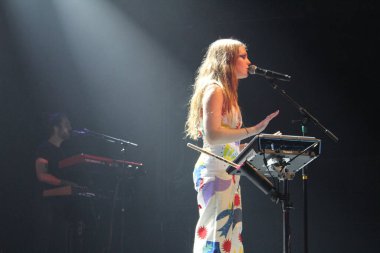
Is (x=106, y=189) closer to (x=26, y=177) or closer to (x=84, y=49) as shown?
(x=26, y=177)

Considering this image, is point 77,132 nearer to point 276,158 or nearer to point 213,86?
point 213,86

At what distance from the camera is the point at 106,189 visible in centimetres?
504

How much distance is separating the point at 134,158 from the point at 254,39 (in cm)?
194

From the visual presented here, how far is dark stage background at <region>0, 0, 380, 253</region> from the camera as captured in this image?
5.26 meters

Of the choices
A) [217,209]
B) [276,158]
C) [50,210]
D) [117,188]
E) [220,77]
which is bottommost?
[217,209]

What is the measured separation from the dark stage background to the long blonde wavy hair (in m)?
2.59

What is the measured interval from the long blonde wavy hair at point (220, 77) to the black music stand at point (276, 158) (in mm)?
341

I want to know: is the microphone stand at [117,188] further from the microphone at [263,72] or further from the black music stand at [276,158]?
the black music stand at [276,158]

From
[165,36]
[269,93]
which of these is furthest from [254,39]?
[165,36]

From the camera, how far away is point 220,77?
2.79 m

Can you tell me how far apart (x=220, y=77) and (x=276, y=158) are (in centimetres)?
61

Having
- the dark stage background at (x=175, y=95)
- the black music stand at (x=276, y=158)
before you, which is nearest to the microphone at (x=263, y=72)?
the black music stand at (x=276, y=158)

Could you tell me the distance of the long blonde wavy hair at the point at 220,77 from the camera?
107 inches

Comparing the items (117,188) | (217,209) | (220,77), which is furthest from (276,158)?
(117,188)
